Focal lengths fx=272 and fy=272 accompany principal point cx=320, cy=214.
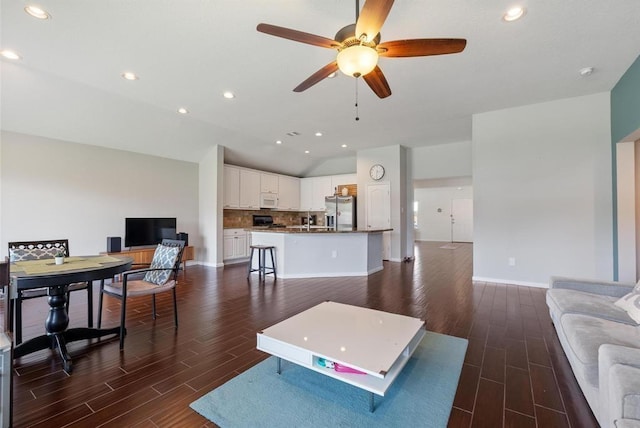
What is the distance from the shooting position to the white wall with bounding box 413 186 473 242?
39.2ft

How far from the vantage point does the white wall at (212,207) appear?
6395mm

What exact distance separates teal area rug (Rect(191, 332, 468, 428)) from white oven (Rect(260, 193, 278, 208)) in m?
6.03

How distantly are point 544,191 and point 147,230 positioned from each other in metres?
7.45

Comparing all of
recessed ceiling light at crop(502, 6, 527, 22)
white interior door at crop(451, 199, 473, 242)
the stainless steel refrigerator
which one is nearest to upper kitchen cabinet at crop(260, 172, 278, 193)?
the stainless steel refrigerator

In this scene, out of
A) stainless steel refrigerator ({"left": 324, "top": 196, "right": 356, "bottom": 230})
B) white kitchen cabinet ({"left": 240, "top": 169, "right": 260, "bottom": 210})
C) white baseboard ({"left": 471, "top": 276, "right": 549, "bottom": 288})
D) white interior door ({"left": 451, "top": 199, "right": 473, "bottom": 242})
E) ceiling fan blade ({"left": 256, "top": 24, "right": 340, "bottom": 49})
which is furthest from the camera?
white interior door ({"left": 451, "top": 199, "right": 473, "bottom": 242})

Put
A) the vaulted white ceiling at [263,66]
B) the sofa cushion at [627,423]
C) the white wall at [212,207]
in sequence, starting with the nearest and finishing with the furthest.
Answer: the sofa cushion at [627,423]
the vaulted white ceiling at [263,66]
the white wall at [212,207]

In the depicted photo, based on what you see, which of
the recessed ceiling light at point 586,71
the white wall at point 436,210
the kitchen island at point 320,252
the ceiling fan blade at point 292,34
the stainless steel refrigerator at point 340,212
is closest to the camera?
the ceiling fan blade at point 292,34

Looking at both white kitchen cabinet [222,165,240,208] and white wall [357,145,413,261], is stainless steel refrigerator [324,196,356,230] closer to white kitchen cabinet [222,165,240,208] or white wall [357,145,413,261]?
white wall [357,145,413,261]

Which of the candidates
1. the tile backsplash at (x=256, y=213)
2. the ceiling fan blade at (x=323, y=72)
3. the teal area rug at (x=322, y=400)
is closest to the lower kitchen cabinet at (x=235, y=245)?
the tile backsplash at (x=256, y=213)

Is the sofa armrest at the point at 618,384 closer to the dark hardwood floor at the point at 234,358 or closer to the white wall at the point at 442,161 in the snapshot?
the dark hardwood floor at the point at 234,358

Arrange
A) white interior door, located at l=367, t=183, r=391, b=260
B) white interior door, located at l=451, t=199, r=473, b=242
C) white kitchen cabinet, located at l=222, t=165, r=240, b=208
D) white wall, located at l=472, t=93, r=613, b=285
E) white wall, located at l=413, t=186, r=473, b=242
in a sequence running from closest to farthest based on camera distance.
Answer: white wall, located at l=472, t=93, r=613, b=285 → white kitchen cabinet, located at l=222, t=165, r=240, b=208 → white interior door, located at l=367, t=183, r=391, b=260 → white interior door, located at l=451, t=199, r=473, b=242 → white wall, located at l=413, t=186, r=473, b=242

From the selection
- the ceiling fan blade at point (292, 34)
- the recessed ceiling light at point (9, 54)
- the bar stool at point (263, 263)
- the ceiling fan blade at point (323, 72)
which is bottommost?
the bar stool at point (263, 263)

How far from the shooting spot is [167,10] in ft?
7.61

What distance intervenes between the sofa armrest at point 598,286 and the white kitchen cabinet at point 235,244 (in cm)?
614
